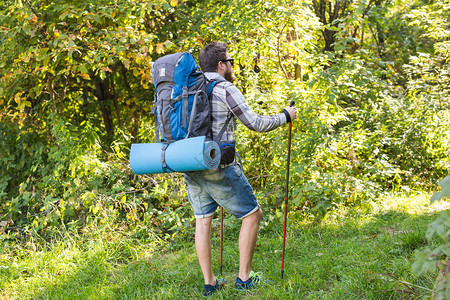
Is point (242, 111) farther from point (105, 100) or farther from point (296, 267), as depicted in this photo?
point (105, 100)

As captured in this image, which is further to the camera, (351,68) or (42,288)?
(351,68)

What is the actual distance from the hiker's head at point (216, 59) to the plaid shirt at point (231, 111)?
0.40 ft

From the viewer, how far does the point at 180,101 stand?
3.18 meters

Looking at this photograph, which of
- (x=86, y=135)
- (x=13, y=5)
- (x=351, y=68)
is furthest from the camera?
(x=86, y=135)

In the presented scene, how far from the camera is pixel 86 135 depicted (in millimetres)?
6188

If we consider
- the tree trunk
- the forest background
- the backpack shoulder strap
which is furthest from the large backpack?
the tree trunk

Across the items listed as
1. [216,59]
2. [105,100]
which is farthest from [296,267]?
[105,100]

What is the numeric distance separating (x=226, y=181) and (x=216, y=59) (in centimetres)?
93

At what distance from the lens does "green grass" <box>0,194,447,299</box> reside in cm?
335

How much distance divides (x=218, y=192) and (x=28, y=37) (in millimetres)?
3921

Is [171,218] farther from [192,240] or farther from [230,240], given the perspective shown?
[230,240]

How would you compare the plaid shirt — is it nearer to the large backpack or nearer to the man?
the man

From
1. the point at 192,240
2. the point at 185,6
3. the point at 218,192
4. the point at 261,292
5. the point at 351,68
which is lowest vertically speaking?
the point at 192,240

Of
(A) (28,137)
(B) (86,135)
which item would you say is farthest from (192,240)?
(A) (28,137)
